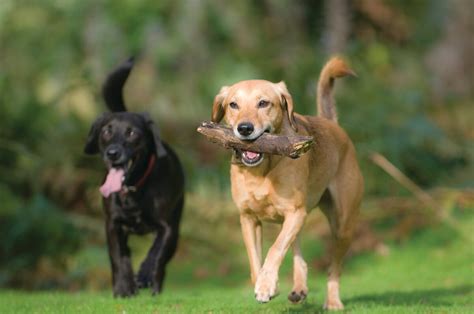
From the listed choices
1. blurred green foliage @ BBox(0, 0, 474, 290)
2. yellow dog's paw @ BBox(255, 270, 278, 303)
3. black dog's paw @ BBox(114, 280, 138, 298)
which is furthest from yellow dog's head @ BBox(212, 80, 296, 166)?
blurred green foliage @ BBox(0, 0, 474, 290)

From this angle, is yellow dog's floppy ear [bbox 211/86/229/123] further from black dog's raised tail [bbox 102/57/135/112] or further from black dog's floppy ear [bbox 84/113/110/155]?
black dog's raised tail [bbox 102/57/135/112]

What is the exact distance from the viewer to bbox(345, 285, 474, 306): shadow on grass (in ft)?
29.7

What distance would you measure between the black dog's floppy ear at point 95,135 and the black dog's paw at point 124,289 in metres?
1.45

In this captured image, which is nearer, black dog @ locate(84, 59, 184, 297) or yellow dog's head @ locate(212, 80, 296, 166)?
yellow dog's head @ locate(212, 80, 296, 166)

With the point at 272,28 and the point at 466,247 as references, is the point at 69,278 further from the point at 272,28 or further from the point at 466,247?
the point at 272,28

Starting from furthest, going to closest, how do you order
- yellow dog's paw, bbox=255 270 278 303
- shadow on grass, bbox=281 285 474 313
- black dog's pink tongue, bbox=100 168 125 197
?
1. black dog's pink tongue, bbox=100 168 125 197
2. shadow on grass, bbox=281 285 474 313
3. yellow dog's paw, bbox=255 270 278 303

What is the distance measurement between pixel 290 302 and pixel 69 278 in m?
6.65

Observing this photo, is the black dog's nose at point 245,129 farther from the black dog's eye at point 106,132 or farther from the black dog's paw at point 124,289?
the black dog's paw at point 124,289

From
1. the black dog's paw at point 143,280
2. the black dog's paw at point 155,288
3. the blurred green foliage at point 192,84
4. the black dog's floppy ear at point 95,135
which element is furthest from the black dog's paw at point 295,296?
the blurred green foliage at point 192,84

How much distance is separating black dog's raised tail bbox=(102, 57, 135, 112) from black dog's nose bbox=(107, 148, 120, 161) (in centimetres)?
132

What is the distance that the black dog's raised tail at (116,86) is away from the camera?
33.6 feet

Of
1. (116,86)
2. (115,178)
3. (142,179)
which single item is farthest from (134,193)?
(116,86)

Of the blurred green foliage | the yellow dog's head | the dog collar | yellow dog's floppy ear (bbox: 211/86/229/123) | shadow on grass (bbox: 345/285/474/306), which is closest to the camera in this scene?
the yellow dog's head

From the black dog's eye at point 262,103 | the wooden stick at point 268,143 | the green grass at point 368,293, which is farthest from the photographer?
the green grass at point 368,293
